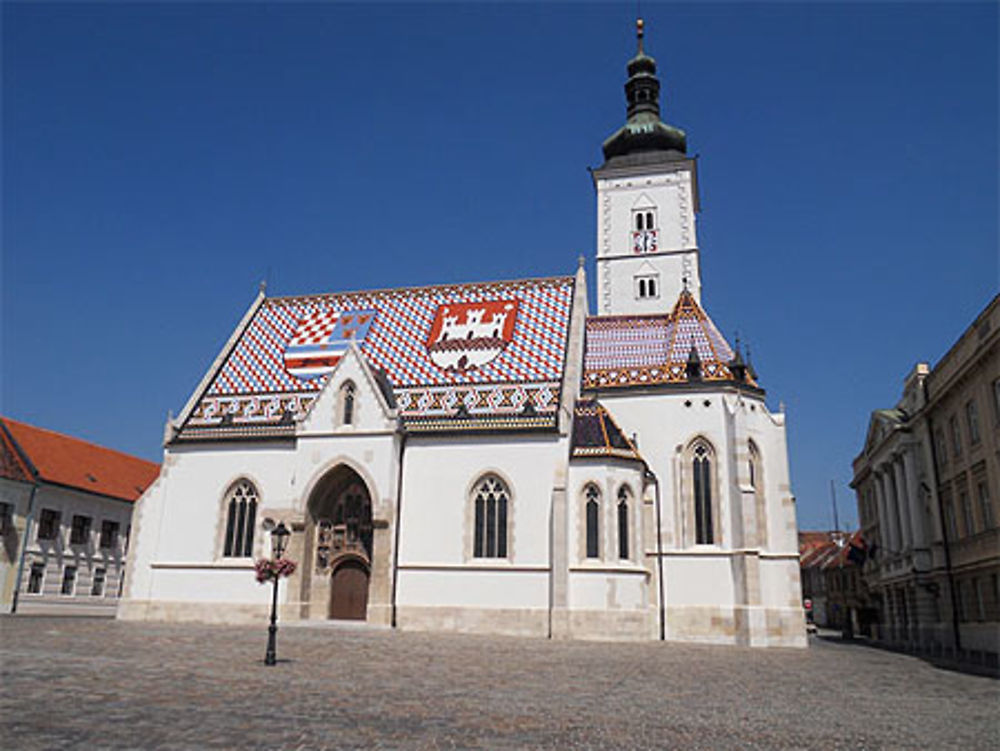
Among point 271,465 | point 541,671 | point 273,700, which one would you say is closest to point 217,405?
point 271,465

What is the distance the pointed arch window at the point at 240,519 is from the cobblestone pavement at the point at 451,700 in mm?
12560

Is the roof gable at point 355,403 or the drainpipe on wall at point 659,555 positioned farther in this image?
the roof gable at point 355,403

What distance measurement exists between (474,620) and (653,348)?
1506cm

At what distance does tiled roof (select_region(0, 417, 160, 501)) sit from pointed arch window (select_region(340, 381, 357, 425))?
19334 mm

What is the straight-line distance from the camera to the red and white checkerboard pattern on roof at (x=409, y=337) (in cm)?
3594

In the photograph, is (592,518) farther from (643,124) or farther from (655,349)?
(643,124)

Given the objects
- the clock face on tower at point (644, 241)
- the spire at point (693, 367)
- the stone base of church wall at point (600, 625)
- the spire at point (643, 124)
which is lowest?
the stone base of church wall at point (600, 625)

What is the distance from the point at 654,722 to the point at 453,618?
21.7 meters

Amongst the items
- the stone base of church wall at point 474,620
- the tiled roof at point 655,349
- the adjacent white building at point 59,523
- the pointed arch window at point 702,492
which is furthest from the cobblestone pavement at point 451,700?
the adjacent white building at point 59,523

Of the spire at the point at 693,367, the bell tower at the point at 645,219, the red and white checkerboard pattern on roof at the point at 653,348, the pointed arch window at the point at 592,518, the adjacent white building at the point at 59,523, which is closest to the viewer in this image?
the pointed arch window at the point at 592,518

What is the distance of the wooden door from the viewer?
32.9 m

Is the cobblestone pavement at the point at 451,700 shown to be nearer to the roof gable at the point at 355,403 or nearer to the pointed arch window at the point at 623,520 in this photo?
the pointed arch window at the point at 623,520

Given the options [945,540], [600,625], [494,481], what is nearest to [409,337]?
[494,481]

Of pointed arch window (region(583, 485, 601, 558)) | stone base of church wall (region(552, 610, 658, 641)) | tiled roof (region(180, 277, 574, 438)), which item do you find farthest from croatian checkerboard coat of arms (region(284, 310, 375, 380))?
stone base of church wall (region(552, 610, 658, 641))
